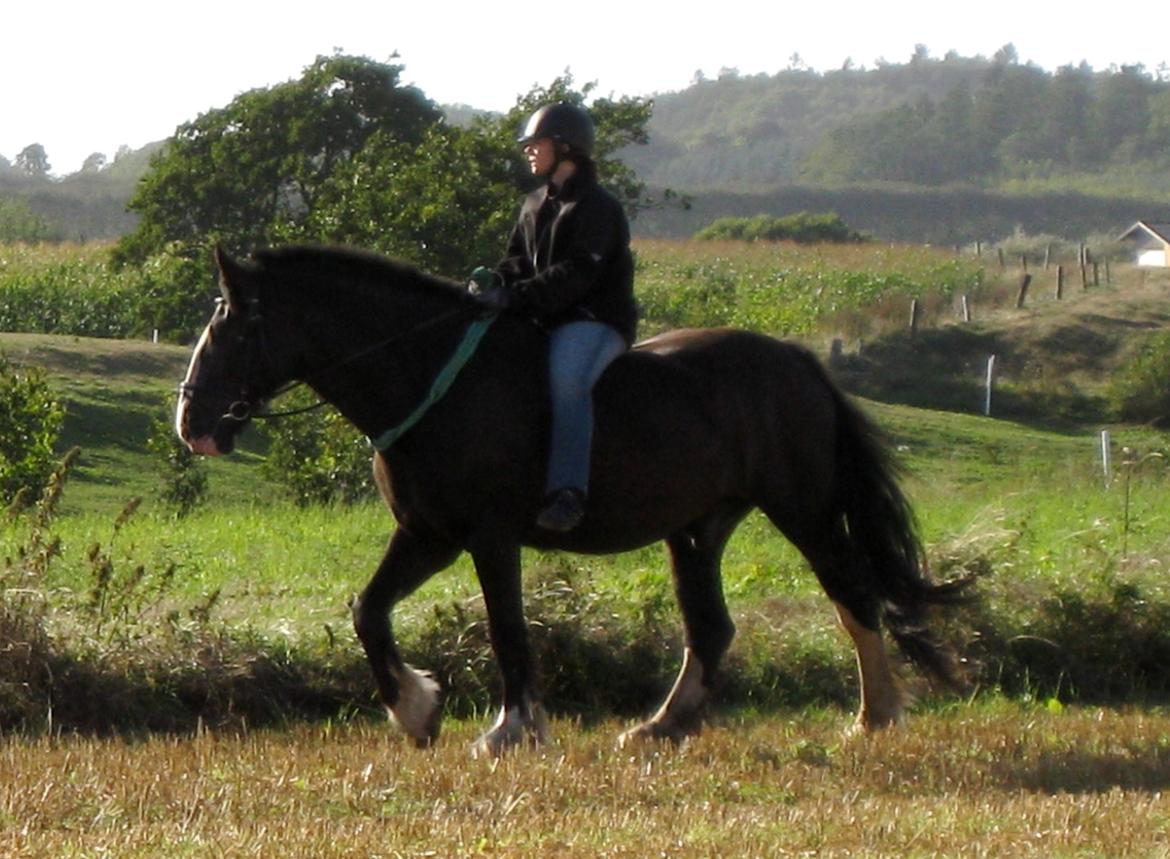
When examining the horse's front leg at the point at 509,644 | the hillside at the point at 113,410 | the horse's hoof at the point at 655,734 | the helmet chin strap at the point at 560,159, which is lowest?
the hillside at the point at 113,410

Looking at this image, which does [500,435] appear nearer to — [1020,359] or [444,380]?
[444,380]

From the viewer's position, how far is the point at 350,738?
882cm

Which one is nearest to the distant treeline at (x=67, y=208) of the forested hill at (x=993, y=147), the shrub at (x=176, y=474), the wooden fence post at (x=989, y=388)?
the wooden fence post at (x=989, y=388)

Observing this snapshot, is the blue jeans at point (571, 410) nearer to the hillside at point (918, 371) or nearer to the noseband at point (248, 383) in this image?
the noseband at point (248, 383)

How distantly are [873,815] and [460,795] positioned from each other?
4.95ft

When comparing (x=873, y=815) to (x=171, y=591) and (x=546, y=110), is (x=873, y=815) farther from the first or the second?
(x=171, y=591)

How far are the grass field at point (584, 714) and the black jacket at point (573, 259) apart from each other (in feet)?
6.39

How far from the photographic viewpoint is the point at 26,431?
688 inches

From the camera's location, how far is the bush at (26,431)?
1670 cm

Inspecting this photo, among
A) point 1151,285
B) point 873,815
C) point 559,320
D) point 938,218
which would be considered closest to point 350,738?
point 559,320

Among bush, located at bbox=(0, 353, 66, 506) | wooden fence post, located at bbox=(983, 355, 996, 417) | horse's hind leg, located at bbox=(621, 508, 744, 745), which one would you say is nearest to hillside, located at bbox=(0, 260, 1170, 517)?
wooden fence post, located at bbox=(983, 355, 996, 417)

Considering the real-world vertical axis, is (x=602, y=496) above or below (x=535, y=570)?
above

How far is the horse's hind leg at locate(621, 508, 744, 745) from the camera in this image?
8992mm

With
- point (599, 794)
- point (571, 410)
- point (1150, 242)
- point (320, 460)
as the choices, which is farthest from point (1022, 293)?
point (599, 794)
